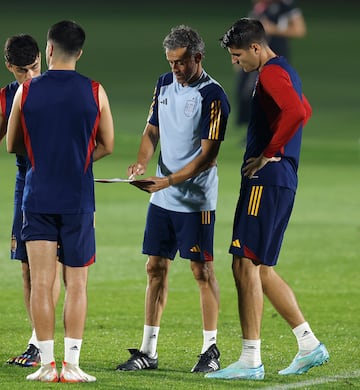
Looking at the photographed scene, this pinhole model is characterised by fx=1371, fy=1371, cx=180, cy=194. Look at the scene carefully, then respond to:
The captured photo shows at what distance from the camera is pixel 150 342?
8875 millimetres

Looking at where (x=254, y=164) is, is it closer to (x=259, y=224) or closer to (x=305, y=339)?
(x=259, y=224)

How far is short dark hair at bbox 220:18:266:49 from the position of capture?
835cm

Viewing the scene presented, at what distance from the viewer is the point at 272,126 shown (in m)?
8.40

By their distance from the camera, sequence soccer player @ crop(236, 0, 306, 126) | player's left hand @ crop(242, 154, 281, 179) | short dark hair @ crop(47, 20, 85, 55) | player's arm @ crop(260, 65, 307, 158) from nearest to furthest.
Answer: short dark hair @ crop(47, 20, 85, 55) → player's arm @ crop(260, 65, 307, 158) → player's left hand @ crop(242, 154, 281, 179) → soccer player @ crop(236, 0, 306, 126)

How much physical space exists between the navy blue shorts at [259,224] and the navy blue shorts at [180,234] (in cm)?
42

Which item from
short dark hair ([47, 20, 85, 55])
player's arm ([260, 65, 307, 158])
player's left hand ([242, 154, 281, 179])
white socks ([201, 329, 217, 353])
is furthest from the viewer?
white socks ([201, 329, 217, 353])

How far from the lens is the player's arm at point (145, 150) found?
882 cm

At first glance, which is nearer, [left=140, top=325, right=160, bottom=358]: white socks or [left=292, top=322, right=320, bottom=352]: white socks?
[left=292, top=322, right=320, bottom=352]: white socks

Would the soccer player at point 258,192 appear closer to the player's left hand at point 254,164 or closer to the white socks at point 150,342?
the player's left hand at point 254,164

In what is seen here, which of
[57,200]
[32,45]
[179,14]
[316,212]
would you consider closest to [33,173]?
[57,200]

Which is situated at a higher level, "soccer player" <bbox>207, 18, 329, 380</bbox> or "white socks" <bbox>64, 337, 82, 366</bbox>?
"soccer player" <bbox>207, 18, 329, 380</bbox>

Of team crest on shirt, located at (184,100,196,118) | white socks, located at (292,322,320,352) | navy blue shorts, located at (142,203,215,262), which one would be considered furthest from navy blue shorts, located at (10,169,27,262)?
white socks, located at (292,322,320,352)

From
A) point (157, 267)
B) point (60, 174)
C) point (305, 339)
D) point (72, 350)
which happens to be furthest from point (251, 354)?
point (60, 174)

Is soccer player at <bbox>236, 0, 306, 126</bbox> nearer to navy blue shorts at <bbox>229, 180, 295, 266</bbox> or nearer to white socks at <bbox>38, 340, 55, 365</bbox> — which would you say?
navy blue shorts at <bbox>229, 180, 295, 266</bbox>
